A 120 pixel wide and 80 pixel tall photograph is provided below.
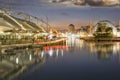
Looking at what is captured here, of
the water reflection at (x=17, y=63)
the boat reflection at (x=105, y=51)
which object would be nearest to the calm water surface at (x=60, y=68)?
the water reflection at (x=17, y=63)

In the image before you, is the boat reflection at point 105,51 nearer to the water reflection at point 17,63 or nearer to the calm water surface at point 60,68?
the calm water surface at point 60,68

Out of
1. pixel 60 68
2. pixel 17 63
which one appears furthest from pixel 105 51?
pixel 60 68

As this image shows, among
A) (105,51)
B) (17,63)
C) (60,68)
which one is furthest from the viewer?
(105,51)

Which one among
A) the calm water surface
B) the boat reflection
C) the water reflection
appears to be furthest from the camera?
the boat reflection

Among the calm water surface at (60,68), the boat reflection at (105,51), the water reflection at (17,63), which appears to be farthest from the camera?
the boat reflection at (105,51)

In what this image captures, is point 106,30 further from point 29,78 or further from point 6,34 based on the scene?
point 29,78

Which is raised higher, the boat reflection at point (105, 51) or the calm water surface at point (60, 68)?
the calm water surface at point (60, 68)

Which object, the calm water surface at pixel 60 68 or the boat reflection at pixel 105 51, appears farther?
the boat reflection at pixel 105 51

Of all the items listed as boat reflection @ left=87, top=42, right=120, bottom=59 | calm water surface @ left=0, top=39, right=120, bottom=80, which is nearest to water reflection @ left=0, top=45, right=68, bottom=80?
calm water surface @ left=0, top=39, right=120, bottom=80

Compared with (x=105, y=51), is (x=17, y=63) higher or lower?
higher

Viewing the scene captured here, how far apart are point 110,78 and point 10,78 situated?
9.14 meters

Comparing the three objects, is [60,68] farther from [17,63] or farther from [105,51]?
[105,51]

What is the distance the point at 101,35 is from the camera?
621 feet

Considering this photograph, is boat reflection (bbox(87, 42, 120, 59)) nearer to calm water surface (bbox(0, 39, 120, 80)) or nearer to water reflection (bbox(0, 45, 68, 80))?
calm water surface (bbox(0, 39, 120, 80))
